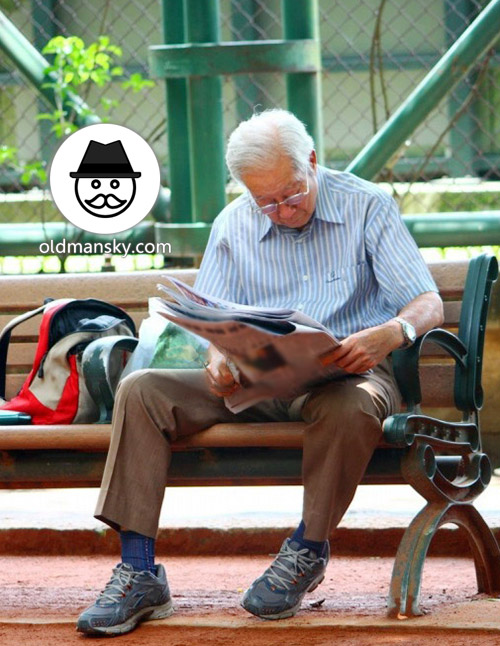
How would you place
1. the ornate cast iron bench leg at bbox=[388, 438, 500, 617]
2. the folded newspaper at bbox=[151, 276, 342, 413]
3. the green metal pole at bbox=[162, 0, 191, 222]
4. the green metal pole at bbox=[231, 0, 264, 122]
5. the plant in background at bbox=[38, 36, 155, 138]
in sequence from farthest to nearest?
the green metal pole at bbox=[231, 0, 264, 122], the plant in background at bbox=[38, 36, 155, 138], the green metal pole at bbox=[162, 0, 191, 222], the ornate cast iron bench leg at bbox=[388, 438, 500, 617], the folded newspaper at bbox=[151, 276, 342, 413]

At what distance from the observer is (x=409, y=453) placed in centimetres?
327

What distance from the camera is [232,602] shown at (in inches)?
142

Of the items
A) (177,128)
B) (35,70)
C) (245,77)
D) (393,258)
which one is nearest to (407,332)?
(393,258)

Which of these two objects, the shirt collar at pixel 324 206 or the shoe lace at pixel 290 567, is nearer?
the shoe lace at pixel 290 567

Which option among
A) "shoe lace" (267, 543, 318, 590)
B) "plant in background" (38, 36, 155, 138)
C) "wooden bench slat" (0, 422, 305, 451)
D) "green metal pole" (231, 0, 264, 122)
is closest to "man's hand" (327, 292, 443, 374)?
"wooden bench slat" (0, 422, 305, 451)

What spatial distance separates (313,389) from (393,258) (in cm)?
43

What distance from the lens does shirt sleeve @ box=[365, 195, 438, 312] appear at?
11.5ft

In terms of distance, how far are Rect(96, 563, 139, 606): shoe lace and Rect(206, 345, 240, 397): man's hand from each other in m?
0.50

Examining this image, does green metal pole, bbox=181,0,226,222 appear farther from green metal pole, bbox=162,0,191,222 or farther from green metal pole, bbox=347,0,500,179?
green metal pole, bbox=347,0,500,179

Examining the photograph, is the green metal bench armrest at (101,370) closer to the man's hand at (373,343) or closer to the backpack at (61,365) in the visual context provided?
the backpack at (61,365)

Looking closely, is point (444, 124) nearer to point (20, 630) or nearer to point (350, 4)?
point (350, 4)

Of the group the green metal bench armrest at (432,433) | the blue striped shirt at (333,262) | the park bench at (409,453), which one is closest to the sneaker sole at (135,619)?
the park bench at (409,453)

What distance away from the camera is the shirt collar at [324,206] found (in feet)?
11.8
